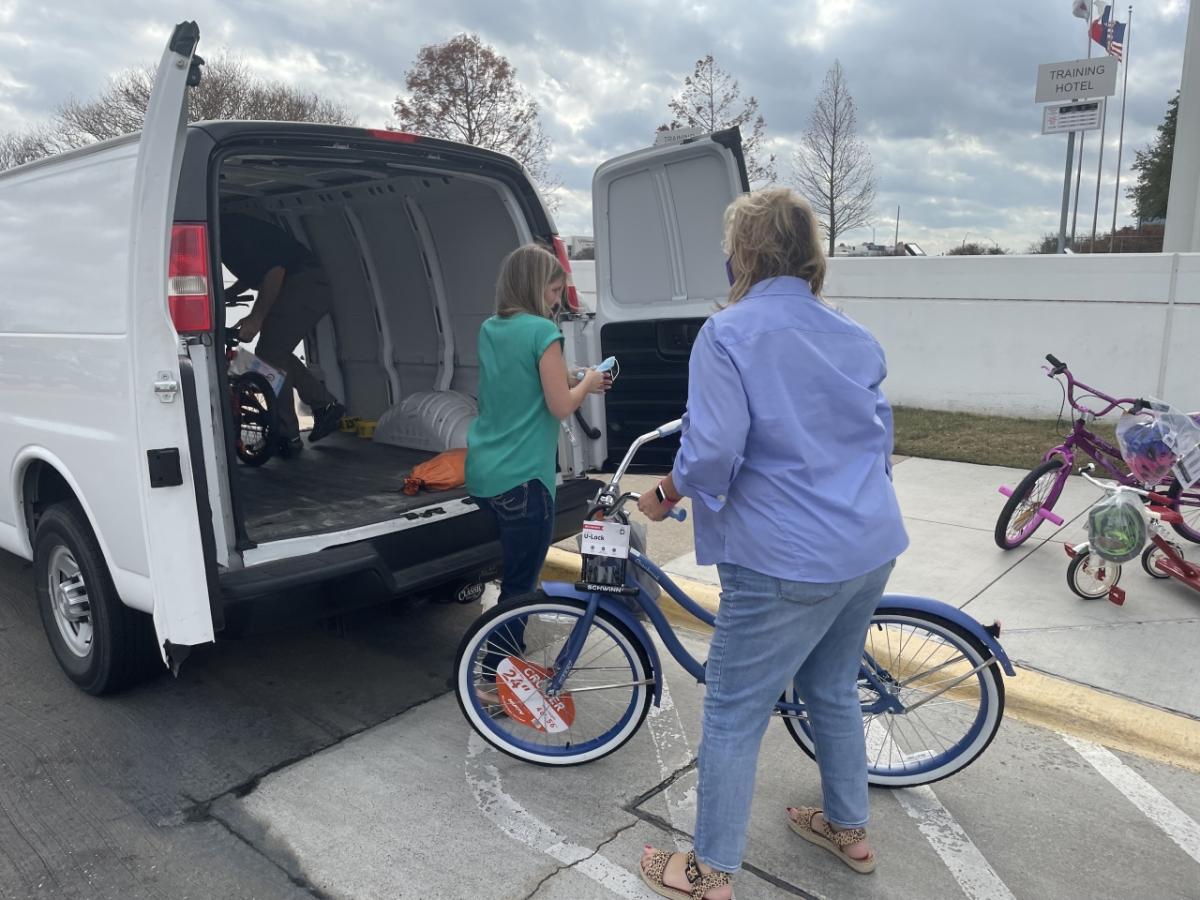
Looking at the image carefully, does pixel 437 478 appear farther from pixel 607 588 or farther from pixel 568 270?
pixel 607 588

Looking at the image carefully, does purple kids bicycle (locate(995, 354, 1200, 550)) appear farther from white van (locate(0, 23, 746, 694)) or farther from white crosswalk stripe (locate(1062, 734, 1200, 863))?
white van (locate(0, 23, 746, 694))

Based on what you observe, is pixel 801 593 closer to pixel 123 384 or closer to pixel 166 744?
pixel 123 384

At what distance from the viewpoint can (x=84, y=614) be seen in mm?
3666

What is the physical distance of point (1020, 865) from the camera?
2703 mm

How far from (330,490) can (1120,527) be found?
3.97 metres

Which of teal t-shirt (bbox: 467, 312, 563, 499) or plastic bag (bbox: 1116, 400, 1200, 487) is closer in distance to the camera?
teal t-shirt (bbox: 467, 312, 563, 499)

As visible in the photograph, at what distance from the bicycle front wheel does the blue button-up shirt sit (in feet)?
10.9

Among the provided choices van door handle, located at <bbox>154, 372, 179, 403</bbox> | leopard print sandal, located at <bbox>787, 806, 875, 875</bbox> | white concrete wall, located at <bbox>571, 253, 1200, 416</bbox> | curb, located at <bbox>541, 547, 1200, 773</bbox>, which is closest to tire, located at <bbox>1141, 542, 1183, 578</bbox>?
curb, located at <bbox>541, 547, 1200, 773</bbox>

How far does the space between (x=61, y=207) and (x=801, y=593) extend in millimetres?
2958

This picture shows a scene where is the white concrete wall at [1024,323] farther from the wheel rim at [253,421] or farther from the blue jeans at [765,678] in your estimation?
the blue jeans at [765,678]

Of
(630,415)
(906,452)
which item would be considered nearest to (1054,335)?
(906,452)

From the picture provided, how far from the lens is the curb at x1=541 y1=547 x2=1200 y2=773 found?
11.0ft

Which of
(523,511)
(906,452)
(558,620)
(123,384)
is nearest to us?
(123,384)

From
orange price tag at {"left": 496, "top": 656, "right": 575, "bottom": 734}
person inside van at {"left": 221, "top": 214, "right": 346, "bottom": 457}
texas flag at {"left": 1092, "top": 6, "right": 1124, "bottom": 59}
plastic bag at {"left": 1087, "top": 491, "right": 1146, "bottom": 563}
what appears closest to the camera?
orange price tag at {"left": 496, "top": 656, "right": 575, "bottom": 734}
